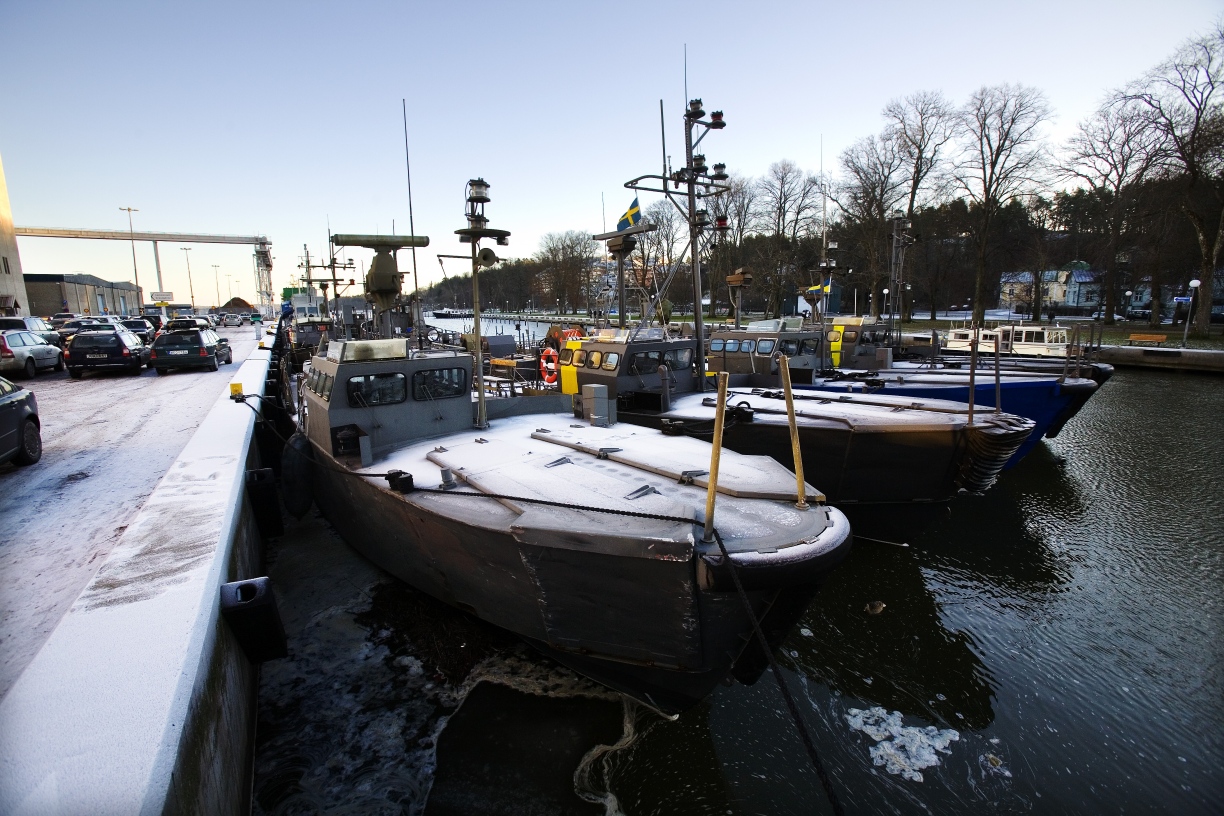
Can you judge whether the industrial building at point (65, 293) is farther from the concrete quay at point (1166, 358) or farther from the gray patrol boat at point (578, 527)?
the concrete quay at point (1166, 358)

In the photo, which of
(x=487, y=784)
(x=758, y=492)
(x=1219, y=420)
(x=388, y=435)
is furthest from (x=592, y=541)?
(x=1219, y=420)

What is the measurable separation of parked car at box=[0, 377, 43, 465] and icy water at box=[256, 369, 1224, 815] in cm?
437

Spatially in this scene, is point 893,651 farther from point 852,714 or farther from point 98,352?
point 98,352

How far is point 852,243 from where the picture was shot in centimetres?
4269

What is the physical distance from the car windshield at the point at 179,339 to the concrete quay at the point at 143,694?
48.8 feet

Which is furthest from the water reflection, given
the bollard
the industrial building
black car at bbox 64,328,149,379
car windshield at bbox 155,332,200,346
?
the industrial building

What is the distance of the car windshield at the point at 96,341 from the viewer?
15.6m

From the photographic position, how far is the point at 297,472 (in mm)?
7902

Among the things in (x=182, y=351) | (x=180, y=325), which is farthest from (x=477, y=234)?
(x=180, y=325)

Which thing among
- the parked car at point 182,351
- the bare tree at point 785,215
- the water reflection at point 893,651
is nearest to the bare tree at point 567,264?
the bare tree at point 785,215

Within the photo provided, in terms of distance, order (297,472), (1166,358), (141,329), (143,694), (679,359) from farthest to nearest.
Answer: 1. (141,329)
2. (1166,358)
3. (679,359)
4. (297,472)
5. (143,694)

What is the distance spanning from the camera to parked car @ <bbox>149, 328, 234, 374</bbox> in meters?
16.6

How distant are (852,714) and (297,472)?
24.6 ft

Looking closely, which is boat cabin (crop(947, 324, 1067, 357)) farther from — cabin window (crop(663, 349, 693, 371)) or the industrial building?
the industrial building
